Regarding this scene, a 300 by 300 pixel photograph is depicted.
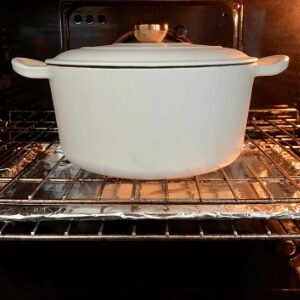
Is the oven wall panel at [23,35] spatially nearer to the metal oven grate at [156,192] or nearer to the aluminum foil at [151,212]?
the metal oven grate at [156,192]

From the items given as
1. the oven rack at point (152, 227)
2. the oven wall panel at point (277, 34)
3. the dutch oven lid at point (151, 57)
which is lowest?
the oven rack at point (152, 227)

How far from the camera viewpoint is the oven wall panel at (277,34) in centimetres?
81

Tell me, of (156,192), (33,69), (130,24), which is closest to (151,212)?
(156,192)

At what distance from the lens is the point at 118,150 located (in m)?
0.52

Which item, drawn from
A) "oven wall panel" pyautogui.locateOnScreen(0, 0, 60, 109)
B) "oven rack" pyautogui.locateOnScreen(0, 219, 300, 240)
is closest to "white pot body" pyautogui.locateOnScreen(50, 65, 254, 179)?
"oven rack" pyautogui.locateOnScreen(0, 219, 300, 240)

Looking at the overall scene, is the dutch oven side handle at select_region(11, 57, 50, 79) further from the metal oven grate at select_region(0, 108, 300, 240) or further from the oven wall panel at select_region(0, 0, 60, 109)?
the oven wall panel at select_region(0, 0, 60, 109)

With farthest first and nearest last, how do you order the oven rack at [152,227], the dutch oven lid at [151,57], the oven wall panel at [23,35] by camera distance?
the oven wall panel at [23,35] → the oven rack at [152,227] → the dutch oven lid at [151,57]

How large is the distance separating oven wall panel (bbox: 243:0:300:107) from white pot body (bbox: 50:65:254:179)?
32 centimetres

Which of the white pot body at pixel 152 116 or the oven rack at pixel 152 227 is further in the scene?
the oven rack at pixel 152 227

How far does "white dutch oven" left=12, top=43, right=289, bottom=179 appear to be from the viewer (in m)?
0.47

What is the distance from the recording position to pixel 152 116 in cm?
49

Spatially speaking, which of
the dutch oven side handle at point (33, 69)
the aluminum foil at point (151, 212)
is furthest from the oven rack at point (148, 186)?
the dutch oven side handle at point (33, 69)
